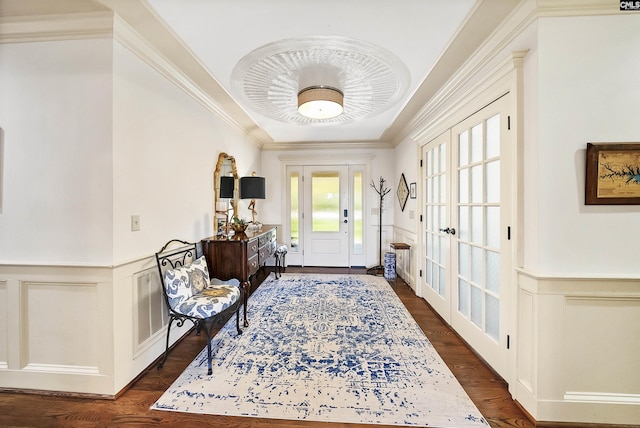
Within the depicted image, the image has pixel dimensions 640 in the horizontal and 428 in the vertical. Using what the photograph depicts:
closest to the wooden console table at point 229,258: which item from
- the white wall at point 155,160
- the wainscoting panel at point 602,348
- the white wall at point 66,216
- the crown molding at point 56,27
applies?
the white wall at point 155,160

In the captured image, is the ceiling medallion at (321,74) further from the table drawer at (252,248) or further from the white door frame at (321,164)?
the white door frame at (321,164)

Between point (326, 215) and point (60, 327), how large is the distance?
13.4 feet

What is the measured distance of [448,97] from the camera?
265cm

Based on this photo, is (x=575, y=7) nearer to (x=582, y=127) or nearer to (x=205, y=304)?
(x=582, y=127)

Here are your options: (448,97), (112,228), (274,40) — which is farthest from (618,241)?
(112,228)

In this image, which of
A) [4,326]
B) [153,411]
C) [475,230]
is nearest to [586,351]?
[475,230]

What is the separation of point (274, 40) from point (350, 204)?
3617 mm

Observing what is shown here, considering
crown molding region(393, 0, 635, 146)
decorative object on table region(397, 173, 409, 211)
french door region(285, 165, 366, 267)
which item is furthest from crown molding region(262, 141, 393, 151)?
crown molding region(393, 0, 635, 146)

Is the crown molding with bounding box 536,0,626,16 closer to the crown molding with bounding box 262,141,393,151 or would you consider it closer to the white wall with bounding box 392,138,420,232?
the white wall with bounding box 392,138,420,232

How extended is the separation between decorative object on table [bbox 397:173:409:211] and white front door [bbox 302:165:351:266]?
1.06 metres

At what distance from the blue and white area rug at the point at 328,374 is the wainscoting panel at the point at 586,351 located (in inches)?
18.9

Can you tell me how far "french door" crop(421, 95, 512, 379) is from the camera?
6.13ft

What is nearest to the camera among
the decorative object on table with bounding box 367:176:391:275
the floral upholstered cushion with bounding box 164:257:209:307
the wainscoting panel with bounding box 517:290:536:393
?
the wainscoting panel with bounding box 517:290:536:393

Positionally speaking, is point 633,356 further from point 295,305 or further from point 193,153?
point 193,153
